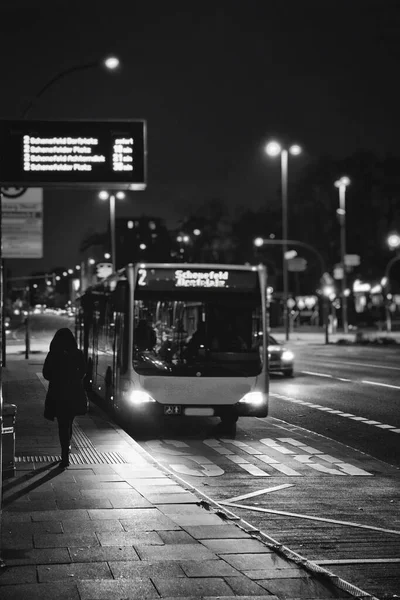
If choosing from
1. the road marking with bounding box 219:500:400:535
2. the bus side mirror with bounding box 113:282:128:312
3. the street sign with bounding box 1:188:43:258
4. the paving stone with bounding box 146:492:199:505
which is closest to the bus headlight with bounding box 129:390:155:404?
the bus side mirror with bounding box 113:282:128:312

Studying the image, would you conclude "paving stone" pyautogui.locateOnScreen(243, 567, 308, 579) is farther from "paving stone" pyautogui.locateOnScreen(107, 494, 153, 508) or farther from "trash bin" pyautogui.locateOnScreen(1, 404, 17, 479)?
"trash bin" pyautogui.locateOnScreen(1, 404, 17, 479)

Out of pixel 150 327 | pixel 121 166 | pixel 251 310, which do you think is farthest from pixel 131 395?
pixel 121 166

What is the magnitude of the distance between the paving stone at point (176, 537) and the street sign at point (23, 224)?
881 inches

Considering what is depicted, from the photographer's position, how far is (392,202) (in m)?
79.6

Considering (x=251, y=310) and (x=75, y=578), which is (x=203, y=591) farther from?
(x=251, y=310)

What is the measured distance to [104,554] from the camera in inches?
255

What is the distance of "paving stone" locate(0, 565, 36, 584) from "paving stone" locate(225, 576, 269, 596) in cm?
122

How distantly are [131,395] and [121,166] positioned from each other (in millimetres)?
3545

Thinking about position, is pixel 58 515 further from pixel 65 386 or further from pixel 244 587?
pixel 65 386

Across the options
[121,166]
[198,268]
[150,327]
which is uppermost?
[121,166]

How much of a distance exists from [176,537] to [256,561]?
2.74 feet

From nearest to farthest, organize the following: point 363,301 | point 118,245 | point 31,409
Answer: point 31,409
point 363,301
point 118,245

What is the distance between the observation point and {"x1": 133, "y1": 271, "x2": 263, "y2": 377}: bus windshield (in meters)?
14.8

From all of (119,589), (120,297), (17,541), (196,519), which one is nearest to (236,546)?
(196,519)
